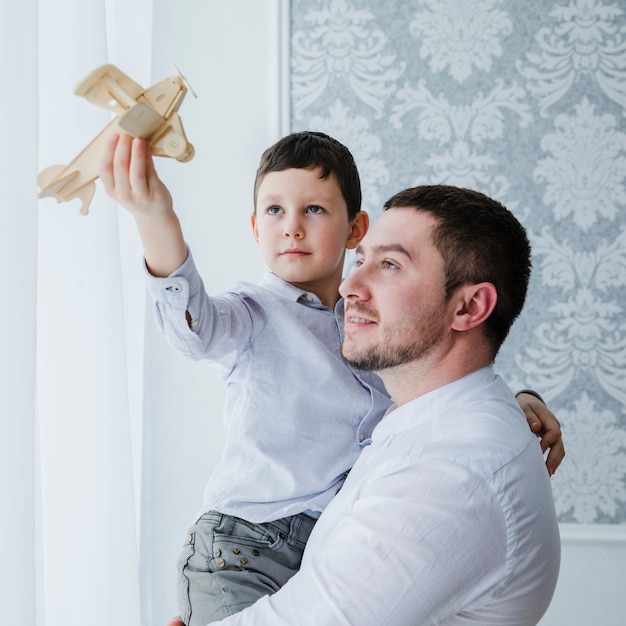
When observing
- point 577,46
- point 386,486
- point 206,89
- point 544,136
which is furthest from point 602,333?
point 386,486

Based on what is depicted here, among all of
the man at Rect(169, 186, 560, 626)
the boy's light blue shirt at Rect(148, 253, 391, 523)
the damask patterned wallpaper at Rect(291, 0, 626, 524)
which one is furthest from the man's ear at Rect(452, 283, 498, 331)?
the damask patterned wallpaper at Rect(291, 0, 626, 524)

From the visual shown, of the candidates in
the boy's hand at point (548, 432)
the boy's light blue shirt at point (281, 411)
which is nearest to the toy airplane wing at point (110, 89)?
the boy's light blue shirt at point (281, 411)

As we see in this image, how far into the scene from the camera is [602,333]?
2.27 m

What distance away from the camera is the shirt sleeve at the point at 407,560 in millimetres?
Answer: 905

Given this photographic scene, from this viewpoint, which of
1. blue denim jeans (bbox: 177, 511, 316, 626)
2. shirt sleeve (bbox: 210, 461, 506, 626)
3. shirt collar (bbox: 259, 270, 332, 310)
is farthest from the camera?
shirt collar (bbox: 259, 270, 332, 310)

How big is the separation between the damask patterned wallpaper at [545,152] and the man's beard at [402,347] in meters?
1.13

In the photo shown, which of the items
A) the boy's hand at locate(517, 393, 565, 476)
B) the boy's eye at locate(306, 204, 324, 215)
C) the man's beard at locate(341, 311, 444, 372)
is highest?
the boy's eye at locate(306, 204, 324, 215)

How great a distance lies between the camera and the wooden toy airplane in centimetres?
81

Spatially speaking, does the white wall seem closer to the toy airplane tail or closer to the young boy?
the young boy

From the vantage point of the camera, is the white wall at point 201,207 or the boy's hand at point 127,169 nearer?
the boy's hand at point 127,169

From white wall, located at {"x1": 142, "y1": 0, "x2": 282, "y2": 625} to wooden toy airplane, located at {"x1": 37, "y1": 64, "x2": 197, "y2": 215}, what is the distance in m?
1.48

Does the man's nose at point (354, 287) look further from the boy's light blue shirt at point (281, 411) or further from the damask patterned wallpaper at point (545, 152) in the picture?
the damask patterned wallpaper at point (545, 152)

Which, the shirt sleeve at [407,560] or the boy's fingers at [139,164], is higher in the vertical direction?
the boy's fingers at [139,164]

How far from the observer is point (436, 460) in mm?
969
